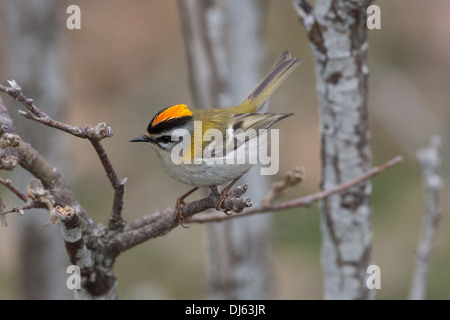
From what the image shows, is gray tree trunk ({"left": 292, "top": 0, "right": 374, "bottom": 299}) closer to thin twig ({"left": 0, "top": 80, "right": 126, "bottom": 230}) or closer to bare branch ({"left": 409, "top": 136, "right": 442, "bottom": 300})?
bare branch ({"left": 409, "top": 136, "right": 442, "bottom": 300})

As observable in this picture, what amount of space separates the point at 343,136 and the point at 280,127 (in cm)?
438

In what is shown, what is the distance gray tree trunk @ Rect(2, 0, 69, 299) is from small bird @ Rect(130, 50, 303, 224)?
116 centimetres

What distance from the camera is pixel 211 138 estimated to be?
3275mm

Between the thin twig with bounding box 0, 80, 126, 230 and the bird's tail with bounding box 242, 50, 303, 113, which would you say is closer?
the thin twig with bounding box 0, 80, 126, 230

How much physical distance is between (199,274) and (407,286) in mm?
2107

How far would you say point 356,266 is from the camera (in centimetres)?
306

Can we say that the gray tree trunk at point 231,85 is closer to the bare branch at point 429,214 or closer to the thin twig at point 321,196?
the thin twig at point 321,196

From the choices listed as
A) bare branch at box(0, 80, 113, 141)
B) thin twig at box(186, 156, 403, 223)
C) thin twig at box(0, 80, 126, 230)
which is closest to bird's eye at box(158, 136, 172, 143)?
thin twig at box(186, 156, 403, 223)

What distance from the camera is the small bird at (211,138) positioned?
9.71 feet

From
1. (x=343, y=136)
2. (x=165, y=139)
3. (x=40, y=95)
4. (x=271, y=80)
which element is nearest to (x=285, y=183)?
(x=343, y=136)

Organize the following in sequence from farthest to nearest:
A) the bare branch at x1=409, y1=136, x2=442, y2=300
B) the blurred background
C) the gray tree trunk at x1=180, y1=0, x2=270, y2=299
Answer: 1. the blurred background
2. the gray tree trunk at x1=180, y1=0, x2=270, y2=299
3. the bare branch at x1=409, y1=136, x2=442, y2=300

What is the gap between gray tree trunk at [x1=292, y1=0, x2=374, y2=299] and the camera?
285 cm

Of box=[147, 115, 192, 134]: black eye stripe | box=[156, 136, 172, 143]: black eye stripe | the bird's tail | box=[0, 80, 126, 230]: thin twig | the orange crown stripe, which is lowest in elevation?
box=[0, 80, 126, 230]: thin twig

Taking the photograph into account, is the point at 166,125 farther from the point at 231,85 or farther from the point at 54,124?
the point at 231,85
